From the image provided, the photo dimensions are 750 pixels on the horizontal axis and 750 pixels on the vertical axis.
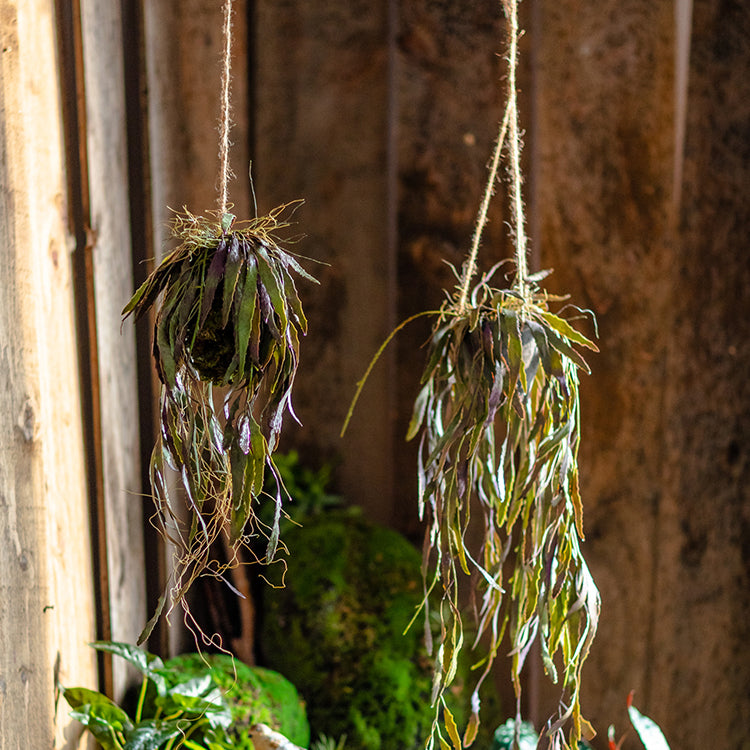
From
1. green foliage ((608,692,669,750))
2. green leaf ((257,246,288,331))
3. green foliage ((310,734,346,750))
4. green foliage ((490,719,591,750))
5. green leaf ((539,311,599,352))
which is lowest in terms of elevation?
green foliage ((310,734,346,750))

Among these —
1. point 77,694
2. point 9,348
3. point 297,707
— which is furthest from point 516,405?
point 297,707

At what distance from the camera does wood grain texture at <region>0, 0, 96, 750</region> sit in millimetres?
1059

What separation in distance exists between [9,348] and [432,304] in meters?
1.11

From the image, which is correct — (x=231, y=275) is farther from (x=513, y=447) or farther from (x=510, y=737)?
(x=510, y=737)

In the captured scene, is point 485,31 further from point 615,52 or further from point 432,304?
point 432,304

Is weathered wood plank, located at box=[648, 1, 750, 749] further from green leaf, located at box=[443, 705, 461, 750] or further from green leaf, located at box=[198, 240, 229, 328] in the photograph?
green leaf, located at box=[198, 240, 229, 328]

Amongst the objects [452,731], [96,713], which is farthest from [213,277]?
[96,713]

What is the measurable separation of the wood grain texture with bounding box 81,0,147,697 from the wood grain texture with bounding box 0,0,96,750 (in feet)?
0.24

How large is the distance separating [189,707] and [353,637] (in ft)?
1.68

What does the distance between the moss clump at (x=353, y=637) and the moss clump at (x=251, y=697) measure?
4.2 inches

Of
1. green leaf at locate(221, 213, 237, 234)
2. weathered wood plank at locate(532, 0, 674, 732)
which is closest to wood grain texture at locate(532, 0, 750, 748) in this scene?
weathered wood plank at locate(532, 0, 674, 732)

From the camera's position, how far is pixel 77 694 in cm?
122

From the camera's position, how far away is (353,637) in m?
1.74

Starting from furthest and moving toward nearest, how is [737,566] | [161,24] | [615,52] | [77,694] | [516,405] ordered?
[737,566]
[615,52]
[161,24]
[77,694]
[516,405]
